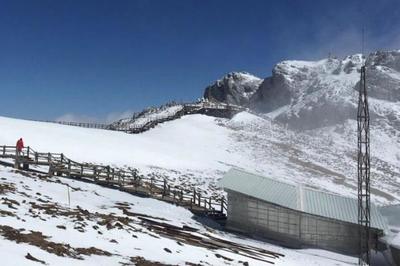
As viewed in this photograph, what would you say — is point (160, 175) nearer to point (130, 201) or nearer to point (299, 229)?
point (130, 201)

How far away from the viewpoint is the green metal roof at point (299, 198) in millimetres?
33672

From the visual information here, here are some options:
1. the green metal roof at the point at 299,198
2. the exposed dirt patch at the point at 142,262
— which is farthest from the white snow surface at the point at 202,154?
the exposed dirt patch at the point at 142,262

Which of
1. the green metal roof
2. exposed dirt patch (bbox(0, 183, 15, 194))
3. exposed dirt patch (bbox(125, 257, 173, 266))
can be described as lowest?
exposed dirt patch (bbox(125, 257, 173, 266))

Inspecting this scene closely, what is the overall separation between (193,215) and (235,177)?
172 inches

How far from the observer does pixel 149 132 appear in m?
80.9

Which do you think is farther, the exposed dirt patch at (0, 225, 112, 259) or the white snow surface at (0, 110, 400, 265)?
the white snow surface at (0, 110, 400, 265)

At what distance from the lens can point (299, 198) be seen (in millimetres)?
35031

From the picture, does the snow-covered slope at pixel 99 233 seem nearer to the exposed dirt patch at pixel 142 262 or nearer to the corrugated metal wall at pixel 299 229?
the exposed dirt patch at pixel 142 262

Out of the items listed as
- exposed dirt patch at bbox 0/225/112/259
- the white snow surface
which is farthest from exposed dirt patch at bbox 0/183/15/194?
exposed dirt patch at bbox 0/225/112/259

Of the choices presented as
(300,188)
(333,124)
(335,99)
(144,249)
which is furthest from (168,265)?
(335,99)

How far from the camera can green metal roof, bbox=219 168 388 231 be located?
110 ft

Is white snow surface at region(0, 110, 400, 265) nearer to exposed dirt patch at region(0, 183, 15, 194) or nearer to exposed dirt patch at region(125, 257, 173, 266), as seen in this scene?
exposed dirt patch at region(0, 183, 15, 194)

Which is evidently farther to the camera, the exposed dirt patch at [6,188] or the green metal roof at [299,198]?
the green metal roof at [299,198]

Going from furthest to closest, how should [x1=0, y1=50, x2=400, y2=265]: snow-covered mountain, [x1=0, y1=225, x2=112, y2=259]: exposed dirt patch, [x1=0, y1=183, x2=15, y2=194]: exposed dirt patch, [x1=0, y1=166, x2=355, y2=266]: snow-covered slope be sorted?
[x1=0, y1=183, x2=15, y2=194]: exposed dirt patch → [x1=0, y1=50, x2=400, y2=265]: snow-covered mountain → [x1=0, y1=166, x2=355, y2=266]: snow-covered slope → [x1=0, y1=225, x2=112, y2=259]: exposed dirt patch
